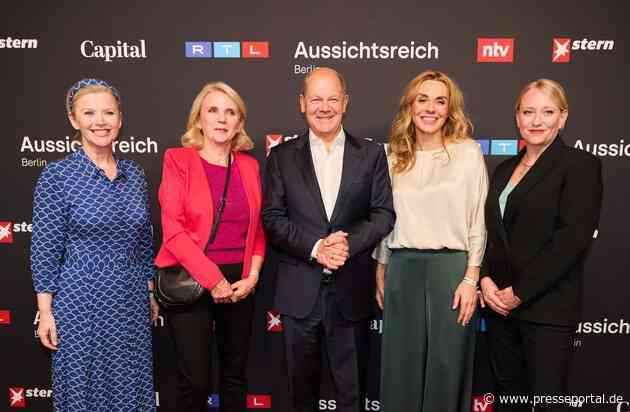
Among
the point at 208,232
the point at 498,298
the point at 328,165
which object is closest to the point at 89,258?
the point at 208,232

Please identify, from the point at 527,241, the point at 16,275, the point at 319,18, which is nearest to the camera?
the point at 527,241

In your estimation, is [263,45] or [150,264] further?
[263,45]

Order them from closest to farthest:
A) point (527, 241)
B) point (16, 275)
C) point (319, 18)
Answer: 1. point (527, 241)
2. point (319, 18)
3. point (16, 275)

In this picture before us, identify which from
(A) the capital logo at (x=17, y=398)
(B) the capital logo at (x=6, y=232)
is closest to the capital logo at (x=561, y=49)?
(B) the capital logo at (x=6, y=232)

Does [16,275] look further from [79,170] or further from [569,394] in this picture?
[569,394]

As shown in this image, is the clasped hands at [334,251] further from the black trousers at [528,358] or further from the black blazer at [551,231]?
the black trousers at [528,358]

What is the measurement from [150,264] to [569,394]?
2.80 m

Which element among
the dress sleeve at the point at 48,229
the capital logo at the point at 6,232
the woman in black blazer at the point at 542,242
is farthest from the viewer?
the capital logo at the point at 6,232

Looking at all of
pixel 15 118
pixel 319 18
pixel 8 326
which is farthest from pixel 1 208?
pixel 319 18

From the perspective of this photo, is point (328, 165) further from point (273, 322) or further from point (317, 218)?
point (273, 322)

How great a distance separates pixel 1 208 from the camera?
298 centimetres

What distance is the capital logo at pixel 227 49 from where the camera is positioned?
9.34 feet

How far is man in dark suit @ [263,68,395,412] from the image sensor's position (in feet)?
7.13

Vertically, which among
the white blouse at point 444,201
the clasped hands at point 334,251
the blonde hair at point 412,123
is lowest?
the clasped hands at point 334,251
